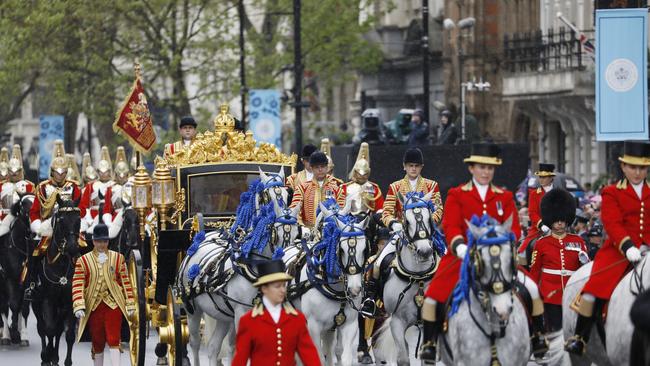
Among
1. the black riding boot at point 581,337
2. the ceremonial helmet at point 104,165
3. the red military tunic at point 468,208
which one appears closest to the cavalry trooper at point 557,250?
the black riding boot at point 581,337

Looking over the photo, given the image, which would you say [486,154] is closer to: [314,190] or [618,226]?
[618,226]

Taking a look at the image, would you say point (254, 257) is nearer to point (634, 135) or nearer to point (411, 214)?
point (411, 214)

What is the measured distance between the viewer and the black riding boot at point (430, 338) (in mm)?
14734

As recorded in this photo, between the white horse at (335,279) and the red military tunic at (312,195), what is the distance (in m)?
3.22

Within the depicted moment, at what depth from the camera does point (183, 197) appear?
68.4 feet

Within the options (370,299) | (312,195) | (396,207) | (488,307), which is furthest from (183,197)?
(488,307)

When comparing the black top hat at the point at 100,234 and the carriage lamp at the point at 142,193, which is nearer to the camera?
the black top hat at the point at 100,234

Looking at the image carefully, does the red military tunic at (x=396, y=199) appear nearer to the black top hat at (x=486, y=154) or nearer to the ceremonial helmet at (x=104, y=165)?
the black top hat at (x=486, y=154)

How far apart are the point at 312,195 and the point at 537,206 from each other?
251 cm

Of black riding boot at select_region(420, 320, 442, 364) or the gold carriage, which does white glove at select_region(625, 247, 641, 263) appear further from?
the gold carriage

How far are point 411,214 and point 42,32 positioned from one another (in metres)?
32.7

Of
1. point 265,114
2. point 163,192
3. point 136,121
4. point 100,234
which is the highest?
point 265,114

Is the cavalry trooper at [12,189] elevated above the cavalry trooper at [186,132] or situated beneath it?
situated beneath

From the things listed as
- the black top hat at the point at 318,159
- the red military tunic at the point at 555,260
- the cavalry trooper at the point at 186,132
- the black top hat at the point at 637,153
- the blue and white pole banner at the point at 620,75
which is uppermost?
the blue and white pole banner at the point at 620,75
